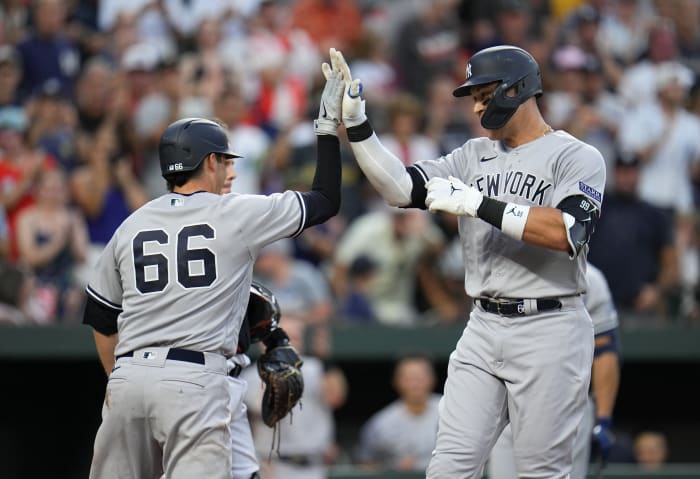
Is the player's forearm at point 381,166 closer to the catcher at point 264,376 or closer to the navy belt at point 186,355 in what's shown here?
the catcher at point 264,376

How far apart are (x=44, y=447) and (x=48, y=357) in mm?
1298

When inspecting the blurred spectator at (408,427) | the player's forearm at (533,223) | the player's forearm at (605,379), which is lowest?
the blurred spectator at (408,427)

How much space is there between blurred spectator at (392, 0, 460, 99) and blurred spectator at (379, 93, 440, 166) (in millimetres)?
1152

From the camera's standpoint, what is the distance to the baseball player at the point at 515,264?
16.0 feet

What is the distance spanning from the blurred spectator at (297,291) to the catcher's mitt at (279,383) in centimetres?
332

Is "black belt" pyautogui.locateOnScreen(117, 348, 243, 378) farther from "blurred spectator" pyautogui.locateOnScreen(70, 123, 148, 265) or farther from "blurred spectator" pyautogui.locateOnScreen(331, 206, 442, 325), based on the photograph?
"blurred spectator" pyautogui.locateOnScreen(331, 206, 442, 325)

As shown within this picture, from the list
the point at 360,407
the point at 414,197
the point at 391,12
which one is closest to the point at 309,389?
the point at 360,407

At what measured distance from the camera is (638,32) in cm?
1250

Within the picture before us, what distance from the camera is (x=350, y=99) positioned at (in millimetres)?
5172

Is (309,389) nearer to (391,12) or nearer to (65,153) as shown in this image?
(65,153)

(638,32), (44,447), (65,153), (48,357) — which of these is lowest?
(44,447)

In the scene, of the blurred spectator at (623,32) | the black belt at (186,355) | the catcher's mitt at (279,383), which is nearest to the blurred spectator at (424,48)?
the blurred spectator at (623,32)

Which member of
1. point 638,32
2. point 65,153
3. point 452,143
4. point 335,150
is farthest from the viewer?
point 638,32

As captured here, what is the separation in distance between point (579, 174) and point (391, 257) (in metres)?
4.76
